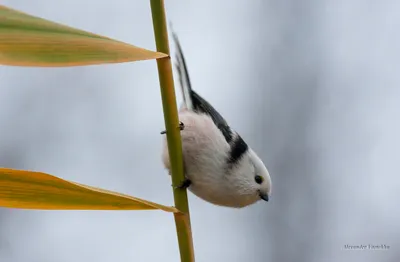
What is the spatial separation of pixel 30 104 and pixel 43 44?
3.19 meters

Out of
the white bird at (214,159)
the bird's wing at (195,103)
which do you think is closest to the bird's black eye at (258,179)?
the white bird at (214,159)

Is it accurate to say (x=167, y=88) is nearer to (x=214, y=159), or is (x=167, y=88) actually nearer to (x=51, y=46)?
(x=51, y=46)

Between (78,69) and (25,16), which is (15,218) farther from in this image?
(25,16)

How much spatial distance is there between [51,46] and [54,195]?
135 millimetres

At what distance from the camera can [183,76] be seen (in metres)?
1.39

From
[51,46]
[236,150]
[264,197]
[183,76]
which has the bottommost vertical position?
[264,197]

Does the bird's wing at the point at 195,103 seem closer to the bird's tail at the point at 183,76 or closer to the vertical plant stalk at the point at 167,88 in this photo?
the bird's tail at the point at 183,76

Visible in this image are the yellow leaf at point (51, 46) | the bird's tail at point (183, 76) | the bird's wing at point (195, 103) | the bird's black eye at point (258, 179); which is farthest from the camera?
the bird's black eye at point (258, 179)

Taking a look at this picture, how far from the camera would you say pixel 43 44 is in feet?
2.00

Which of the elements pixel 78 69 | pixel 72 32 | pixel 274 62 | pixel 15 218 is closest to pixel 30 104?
pixel 78 69

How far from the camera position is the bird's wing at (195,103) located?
1375 mm

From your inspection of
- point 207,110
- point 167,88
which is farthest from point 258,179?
point 167,88

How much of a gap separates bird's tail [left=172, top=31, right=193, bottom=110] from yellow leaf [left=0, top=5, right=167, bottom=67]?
1.70 ft

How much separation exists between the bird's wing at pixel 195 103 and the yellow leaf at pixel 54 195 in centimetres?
70
